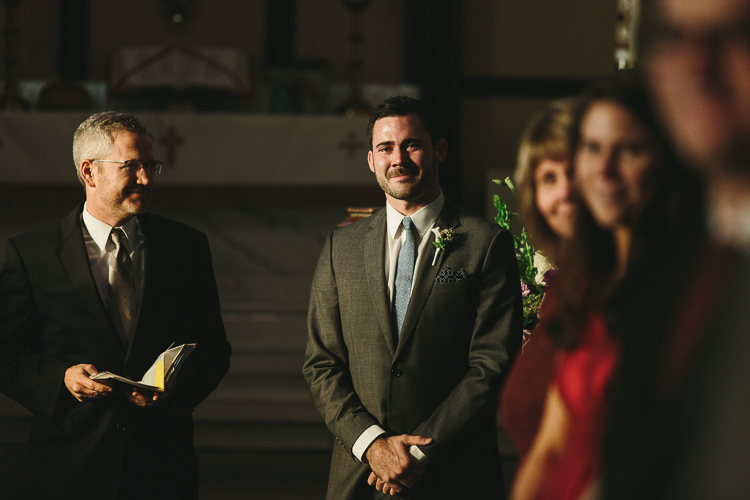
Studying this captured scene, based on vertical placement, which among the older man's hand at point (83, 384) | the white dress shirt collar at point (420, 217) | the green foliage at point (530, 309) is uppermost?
the white dress shirt collar at point (420, 217)

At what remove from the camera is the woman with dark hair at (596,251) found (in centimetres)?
70

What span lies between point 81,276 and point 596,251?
178 centimetres

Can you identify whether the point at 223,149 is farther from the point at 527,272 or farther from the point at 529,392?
the point at 529,392

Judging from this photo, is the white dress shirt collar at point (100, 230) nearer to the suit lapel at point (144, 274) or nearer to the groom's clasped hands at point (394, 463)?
the suit lapel at point (144, 274)

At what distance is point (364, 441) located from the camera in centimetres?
202

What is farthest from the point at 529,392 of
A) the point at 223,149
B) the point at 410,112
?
the point at 223,149

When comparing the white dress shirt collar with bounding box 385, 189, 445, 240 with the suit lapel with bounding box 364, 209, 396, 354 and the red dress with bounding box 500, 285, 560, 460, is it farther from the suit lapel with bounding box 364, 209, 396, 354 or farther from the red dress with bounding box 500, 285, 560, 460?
the red dress with bounding box 500, 285, 560, 460

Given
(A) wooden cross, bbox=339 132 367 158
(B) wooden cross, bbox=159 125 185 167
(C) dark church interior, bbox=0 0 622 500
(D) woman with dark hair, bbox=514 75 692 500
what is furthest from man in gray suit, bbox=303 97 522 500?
(B) wooden cross, bbox=159 125 185 167

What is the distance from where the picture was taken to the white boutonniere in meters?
2.13

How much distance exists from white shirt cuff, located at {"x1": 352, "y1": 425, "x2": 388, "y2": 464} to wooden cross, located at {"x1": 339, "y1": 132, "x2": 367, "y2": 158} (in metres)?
3.59

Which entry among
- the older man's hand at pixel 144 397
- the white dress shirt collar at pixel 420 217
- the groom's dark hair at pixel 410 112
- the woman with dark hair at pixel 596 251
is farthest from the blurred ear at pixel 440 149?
the woman with dark hair at pixel 596 251

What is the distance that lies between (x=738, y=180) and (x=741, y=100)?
59mm

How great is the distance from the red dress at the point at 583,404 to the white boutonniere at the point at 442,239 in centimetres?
130

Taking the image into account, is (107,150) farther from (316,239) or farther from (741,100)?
(316,239)
